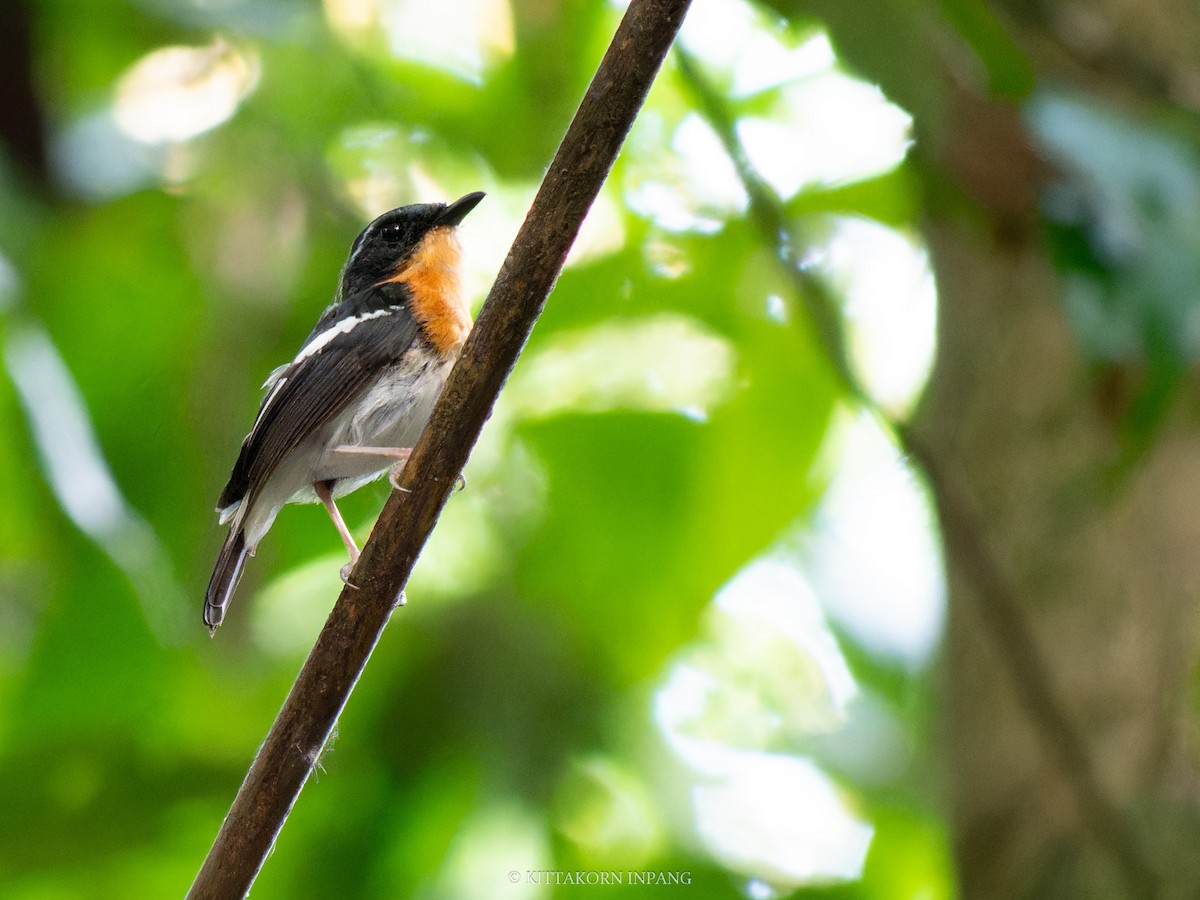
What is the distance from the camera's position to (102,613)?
3.17 m

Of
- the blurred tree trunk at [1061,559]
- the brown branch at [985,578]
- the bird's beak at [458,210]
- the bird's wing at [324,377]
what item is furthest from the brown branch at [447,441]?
the bird's beak at [458,210]

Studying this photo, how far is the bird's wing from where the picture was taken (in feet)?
7.80

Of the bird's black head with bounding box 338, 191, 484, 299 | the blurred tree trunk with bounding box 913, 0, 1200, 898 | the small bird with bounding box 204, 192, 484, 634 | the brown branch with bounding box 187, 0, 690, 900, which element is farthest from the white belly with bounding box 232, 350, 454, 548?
the blurred tree trunk with bounding box 913, 0, 1200, 898

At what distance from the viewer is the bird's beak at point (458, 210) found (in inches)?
114

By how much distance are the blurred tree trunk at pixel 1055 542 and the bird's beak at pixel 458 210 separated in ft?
3.62

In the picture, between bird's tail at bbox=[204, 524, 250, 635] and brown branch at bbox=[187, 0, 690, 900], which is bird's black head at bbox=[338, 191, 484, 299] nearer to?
bird's tail at bbox=[204, 524, 250, 635]

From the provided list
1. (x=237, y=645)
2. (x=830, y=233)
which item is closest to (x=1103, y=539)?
(x=830, y=233)

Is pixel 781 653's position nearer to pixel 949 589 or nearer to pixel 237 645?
pixel 949 589

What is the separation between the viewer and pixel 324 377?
2.55 m

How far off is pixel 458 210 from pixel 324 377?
2.14 ft

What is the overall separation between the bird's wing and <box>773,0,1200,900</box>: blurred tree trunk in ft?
3.88

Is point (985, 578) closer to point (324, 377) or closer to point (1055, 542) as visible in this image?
point (1055, 542)

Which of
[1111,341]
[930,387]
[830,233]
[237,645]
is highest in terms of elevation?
[1111,341]

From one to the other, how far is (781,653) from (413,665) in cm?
136
